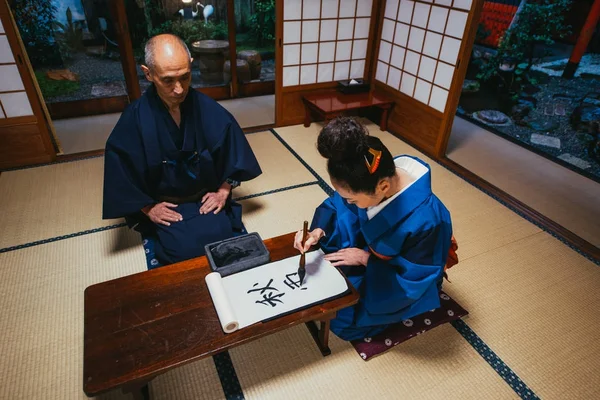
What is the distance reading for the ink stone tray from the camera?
1.73 metres

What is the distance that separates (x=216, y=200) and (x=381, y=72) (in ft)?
10.6

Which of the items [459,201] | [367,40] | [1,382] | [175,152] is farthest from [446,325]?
[367,40]

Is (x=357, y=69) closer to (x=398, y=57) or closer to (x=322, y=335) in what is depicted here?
(x=398, y=57)

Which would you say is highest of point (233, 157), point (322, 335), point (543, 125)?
point (233, 157)

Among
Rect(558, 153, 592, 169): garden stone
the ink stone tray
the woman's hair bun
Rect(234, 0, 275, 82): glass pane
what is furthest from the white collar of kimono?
Rect(234, 0, 275, 82): glass pane

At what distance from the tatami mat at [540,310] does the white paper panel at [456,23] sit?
6.64 ft

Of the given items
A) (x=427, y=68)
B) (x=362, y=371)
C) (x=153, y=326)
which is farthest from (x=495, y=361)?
(x=427, y=68)

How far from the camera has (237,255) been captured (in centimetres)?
181

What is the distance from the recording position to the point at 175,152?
7.32ft

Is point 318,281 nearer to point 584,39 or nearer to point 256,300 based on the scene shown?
point 256,300

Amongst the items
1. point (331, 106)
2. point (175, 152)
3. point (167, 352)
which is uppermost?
point (175, 152)

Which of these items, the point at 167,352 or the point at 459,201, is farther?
the point at 459,201

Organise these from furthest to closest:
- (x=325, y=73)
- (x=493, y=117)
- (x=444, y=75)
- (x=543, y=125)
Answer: (x=493, y=117) → (x=543, y=125) → (x=325, y=73) → (x=444, y=75)

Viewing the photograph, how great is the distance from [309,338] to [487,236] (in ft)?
5.42
